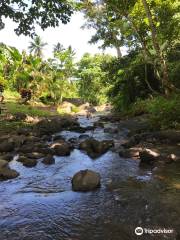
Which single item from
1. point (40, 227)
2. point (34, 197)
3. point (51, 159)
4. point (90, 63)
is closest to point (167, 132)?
point (51, 159)

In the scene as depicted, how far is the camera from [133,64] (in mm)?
19125

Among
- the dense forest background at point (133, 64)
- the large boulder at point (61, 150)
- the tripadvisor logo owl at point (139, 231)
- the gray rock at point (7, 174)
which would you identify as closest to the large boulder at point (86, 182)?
the gray rock at point (7, 174)

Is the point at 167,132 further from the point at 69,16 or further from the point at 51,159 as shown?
the point at 69,16

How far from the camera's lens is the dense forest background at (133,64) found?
1312 centimetres

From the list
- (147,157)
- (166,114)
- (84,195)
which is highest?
(166,114)

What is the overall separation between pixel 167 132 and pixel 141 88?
884 cm

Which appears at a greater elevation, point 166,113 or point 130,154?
point 166,113

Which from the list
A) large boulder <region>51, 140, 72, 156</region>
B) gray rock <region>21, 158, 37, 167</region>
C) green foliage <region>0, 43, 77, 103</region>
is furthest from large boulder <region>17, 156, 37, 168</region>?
green foliage <region>0, 43, 77, 103</region>

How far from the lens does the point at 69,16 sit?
33.8 feet

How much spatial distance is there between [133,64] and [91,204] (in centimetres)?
1467

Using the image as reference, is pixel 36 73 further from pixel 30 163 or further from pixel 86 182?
pixel 86 182

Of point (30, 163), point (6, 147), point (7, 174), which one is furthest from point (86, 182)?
point (6, 147)

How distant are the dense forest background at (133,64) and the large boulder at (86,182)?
582cm

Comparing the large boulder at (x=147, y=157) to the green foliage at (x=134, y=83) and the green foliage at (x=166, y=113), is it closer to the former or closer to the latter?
the green foliage at (x=166, y=113)
